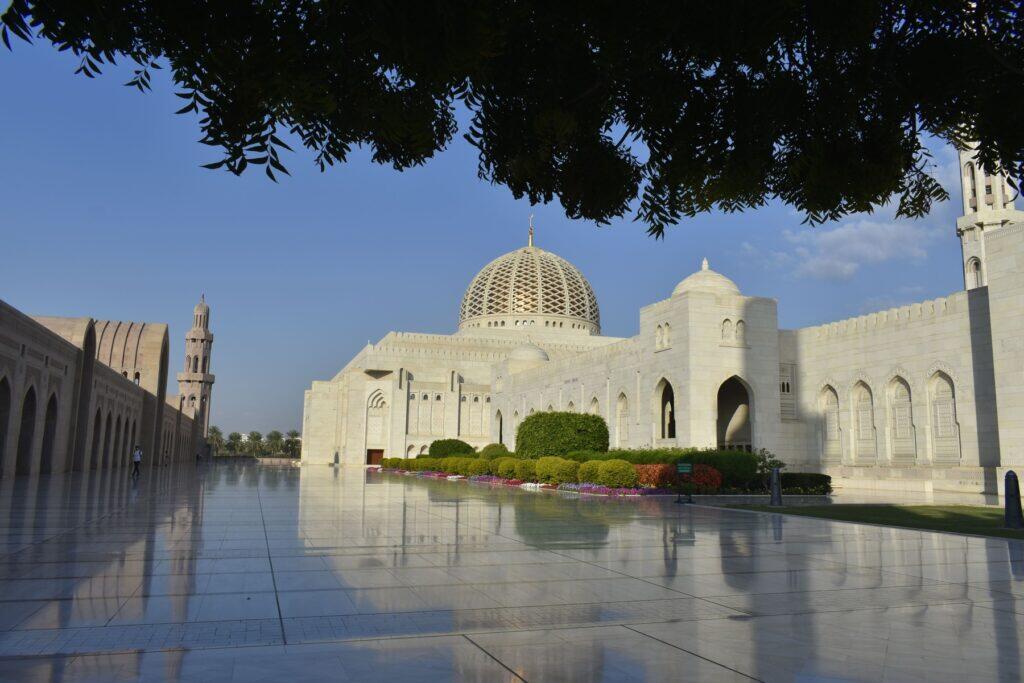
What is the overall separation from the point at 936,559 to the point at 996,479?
653 inches

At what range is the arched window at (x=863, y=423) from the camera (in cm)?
2703

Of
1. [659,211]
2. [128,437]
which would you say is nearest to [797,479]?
[659,211]

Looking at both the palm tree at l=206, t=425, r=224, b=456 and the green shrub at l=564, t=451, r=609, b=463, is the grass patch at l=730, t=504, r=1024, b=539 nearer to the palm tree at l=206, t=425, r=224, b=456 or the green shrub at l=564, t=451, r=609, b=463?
the green shrub at l=564, t=451, r=609, b=463

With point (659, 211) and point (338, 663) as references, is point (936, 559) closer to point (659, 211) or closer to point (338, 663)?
point (659, 211)

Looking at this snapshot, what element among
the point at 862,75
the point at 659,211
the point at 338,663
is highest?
the point at 862,75

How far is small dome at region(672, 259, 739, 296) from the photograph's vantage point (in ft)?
102

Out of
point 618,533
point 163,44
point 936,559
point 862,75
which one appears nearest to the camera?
point 163,44

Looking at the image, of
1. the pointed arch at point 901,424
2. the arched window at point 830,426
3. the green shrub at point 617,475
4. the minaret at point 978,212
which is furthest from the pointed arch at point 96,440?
the minaret at point 978,212

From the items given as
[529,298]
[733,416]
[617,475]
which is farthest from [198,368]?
[617,475]

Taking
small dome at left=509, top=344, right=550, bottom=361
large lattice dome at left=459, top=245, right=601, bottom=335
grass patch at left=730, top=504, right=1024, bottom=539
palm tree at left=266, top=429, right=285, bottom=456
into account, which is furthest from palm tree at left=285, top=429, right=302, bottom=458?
grass patch at left=730, top=504, right=1024, bottom=539

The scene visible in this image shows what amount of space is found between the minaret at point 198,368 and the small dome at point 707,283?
48.7 m

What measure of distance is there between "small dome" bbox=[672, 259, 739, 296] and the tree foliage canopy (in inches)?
1096

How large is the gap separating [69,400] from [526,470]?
14.6 meters

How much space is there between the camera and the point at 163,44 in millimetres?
2350
